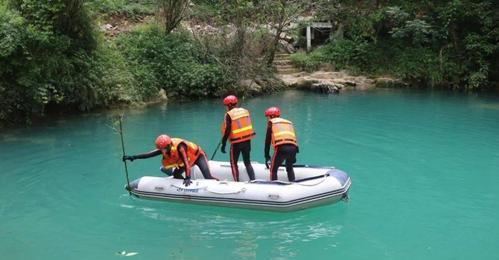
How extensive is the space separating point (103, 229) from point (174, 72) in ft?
35.1

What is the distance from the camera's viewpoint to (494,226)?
7.31m

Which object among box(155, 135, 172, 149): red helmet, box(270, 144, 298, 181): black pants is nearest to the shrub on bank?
box(155, 135, 172, 149): red helmet

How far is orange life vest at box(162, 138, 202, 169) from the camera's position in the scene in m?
7.89

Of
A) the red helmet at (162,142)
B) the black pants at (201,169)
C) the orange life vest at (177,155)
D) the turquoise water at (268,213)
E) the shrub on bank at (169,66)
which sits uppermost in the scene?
the shrub on bank at (169,66)

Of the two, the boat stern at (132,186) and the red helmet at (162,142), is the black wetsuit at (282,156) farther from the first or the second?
the boat stern at (132,186)

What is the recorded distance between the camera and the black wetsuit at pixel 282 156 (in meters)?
7.93

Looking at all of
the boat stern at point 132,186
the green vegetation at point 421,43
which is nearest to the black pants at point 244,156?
the boat stern at point 132,186

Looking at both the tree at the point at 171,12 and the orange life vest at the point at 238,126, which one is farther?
the tree at the point at 171,12

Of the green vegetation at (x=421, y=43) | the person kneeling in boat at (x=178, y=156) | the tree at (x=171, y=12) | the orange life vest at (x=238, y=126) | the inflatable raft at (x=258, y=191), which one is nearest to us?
the inflatable raft at (x=258, y=191)

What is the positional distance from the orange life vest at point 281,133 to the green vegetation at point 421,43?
46.9 feet

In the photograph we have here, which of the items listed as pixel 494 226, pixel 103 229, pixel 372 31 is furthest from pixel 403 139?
pixel 372 31

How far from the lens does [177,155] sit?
7996mm

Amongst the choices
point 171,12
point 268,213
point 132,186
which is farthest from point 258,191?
point 171,12

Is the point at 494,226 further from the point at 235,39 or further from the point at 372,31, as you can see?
the point at 372,31
